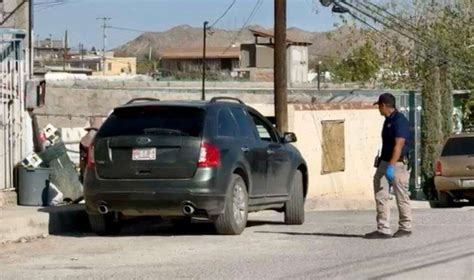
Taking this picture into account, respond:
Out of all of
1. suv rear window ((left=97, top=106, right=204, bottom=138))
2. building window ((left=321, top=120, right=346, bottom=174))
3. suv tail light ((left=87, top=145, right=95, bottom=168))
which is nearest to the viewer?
suv rear window ((left=97, top=106, right=204, bottom=138))

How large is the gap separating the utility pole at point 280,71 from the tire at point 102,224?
30.5 ft

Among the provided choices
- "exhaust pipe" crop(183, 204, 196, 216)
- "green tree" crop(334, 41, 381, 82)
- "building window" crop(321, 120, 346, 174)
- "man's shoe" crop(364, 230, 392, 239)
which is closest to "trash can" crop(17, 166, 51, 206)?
"exhaust pipe" crop(183, 204, 196, 216)

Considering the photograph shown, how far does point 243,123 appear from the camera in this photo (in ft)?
46.3

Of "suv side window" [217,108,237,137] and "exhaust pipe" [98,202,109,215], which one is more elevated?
"suv side window" [217,108,237,137]

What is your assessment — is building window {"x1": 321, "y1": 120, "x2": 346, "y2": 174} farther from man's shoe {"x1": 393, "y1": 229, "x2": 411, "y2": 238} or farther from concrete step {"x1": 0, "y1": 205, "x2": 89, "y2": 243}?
man's shoe {"x1": 393, "y1": 229, "x2": 411, "y2": 238}

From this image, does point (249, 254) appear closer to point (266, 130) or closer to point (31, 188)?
point (266, 130)

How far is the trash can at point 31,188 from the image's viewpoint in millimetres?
16031

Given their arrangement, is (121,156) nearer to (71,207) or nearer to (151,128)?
(151,128)

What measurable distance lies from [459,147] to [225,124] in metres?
12.8

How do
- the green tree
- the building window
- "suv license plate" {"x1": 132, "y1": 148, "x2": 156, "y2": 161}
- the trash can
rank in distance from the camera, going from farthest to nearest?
the green tree < the building window < the trash can < "suv license plate" {"x1": 132, "y1": 148, "x2": 156, "y2": 161}

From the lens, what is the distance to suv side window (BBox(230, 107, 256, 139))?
13930 mm

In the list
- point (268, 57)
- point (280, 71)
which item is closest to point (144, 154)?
point (280, 71)

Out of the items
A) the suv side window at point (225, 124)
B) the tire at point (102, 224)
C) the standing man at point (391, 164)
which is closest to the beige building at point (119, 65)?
the tire at point (102, 224)

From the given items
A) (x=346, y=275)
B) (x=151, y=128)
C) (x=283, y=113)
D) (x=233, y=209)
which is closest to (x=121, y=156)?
(x=151, y=128)
